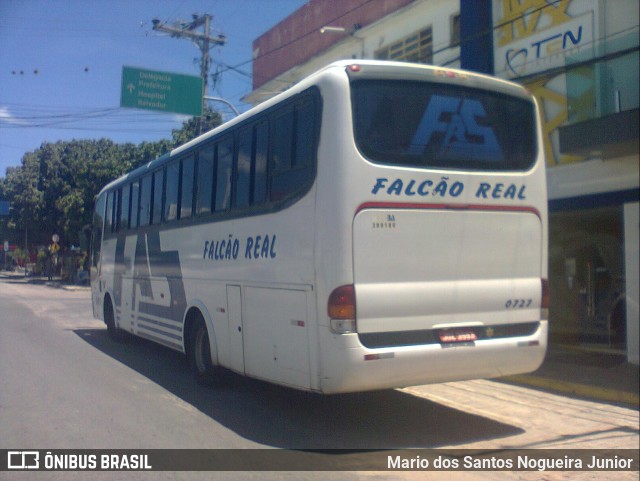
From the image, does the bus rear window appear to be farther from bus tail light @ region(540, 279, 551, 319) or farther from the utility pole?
the utility pole

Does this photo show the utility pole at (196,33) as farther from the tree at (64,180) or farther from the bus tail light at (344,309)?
the bus tail light at (344,309)

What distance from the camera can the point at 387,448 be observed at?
5.92 m

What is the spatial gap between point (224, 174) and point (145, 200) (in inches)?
143

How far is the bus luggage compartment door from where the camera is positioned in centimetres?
567

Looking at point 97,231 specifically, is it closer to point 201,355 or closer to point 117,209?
point 117,209

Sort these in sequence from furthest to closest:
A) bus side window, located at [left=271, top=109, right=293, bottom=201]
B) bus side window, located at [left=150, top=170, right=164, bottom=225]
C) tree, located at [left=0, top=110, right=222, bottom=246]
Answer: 1. tree, located at [left=0, top=110, right=222, bottom=246]
2. bus side window, located at [left=150, top=170, right=164, bottom=225]
3. bus side window, located at [left=271, top=109, right=293, bottom=201]

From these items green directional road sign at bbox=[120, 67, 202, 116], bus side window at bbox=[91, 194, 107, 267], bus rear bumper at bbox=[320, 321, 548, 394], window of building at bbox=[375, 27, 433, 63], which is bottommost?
bus rear bumper at bbox=[320, 321, 548, 394]

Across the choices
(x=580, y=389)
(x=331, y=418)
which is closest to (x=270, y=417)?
(x=331, y=418)

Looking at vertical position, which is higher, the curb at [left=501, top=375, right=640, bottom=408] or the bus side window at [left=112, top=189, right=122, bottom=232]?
the bus side window at [left=112, top=189, right=122, bottom=232]

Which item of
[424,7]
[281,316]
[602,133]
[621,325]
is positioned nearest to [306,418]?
[281,316]

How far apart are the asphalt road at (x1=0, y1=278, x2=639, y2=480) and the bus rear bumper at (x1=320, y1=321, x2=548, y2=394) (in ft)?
2.25

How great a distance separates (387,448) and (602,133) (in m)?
5.16

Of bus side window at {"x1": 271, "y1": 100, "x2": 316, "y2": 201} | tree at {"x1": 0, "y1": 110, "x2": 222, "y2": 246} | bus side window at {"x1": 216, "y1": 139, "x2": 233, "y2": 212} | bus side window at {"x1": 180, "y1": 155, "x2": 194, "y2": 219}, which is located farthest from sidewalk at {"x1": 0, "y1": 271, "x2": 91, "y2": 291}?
bus side window at {"x1": 271, "y1": 100, "x2": 316, "y2": 201}

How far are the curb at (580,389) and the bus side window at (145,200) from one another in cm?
651
